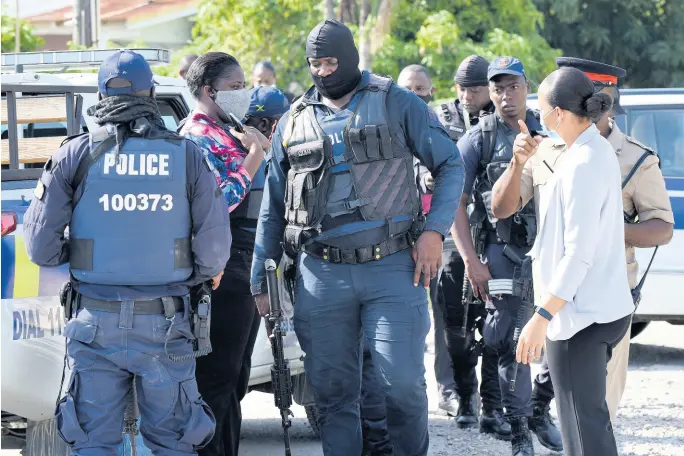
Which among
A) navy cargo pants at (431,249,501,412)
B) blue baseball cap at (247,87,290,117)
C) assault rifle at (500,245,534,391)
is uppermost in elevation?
blue baseball cap at (247,87,290,117)

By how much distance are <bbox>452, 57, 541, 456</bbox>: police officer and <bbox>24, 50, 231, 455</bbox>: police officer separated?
2.10 m

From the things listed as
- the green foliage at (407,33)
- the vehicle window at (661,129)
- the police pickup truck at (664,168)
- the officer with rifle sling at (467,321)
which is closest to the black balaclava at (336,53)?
the officer with rifle sling at (467,321)

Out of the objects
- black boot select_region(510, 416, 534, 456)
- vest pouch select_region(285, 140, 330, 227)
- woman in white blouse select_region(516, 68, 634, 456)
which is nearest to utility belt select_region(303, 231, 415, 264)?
vest pouch select_region(285, 140, 330, 227)

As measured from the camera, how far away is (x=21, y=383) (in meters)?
4.68

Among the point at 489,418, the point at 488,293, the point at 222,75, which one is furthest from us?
the point at 489,418

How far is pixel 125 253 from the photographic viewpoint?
4230mm

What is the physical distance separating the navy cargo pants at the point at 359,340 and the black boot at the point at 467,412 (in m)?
1.91

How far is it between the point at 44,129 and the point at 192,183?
62.5 inches

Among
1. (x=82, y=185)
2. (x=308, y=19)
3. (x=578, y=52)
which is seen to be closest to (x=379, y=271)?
Answer: (x=82, y=185)

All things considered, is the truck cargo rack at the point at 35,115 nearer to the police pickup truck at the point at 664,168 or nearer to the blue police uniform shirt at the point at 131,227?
the blue police uniform shirt at the point at 131,227

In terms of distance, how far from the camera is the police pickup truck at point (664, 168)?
8.12 metres

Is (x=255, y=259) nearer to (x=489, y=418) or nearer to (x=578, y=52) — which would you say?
(x=489, y=418)

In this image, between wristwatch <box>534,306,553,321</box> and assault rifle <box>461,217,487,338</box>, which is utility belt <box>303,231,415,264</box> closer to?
wristwatch <box>534,306,553,321</box>

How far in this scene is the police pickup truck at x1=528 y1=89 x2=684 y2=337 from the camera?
8117mm
